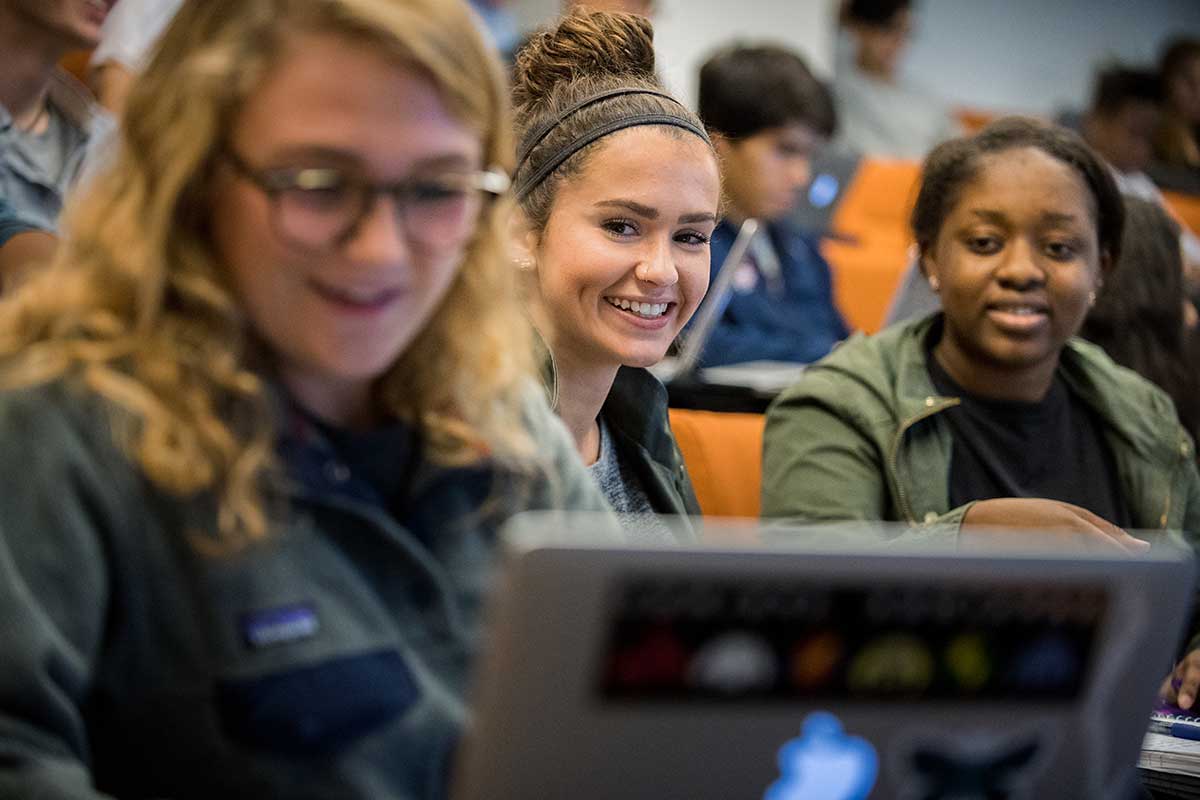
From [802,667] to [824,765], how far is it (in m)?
0.06

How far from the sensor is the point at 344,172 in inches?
34.6

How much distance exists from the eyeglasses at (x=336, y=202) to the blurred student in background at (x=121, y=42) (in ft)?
6.86

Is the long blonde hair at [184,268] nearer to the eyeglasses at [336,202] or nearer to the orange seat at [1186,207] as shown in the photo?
the eyeglasses at [336,202]

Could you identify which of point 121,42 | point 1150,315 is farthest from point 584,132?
point 121,42

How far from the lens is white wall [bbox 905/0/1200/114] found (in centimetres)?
715

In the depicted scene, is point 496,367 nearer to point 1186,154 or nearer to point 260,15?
point 260,15

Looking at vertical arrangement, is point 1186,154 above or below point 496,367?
above

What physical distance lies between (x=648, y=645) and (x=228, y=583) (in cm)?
31

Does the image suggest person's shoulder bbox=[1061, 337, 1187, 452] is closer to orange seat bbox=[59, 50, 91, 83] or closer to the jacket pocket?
the jacket pocket

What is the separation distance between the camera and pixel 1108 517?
2.00 m

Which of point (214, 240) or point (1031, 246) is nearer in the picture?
point (214, 240)

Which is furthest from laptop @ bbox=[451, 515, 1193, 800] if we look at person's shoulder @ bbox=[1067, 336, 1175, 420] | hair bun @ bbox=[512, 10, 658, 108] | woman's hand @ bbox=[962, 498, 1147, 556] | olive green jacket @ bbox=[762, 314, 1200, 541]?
person's shoulder @ bbox=[1067, 336, 1175, 420]

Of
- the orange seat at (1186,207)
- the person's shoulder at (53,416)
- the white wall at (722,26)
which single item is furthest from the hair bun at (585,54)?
the orange seat at (1186,207)

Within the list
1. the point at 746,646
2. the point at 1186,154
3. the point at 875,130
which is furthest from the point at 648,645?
the point at 1186,154
